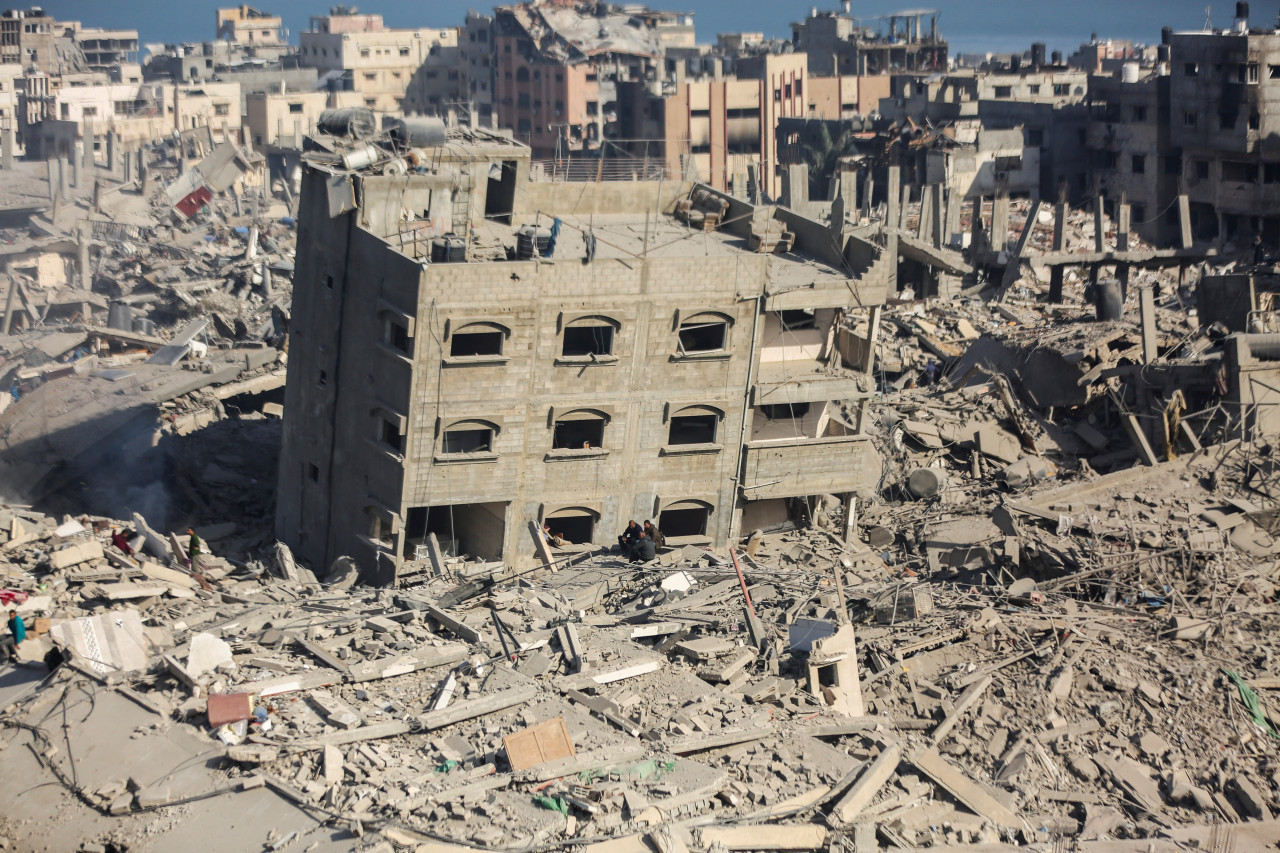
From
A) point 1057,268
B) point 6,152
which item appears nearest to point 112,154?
point 6,152

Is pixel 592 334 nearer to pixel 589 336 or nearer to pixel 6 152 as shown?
pixel 589 336

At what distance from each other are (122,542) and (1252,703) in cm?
2211

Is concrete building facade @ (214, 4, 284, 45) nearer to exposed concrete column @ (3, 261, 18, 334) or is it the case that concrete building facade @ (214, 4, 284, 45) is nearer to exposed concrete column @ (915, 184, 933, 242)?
exposed concrete column @ (3, 261, 18, 334)

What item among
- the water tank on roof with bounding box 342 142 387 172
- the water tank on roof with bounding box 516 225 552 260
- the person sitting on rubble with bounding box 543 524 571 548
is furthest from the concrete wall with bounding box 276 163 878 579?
the water tank on roof with bounding box 516 225 552 260

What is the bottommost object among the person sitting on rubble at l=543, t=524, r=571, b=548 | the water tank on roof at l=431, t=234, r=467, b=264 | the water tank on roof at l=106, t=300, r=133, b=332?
the person sitting on rubble at l=543, t=524, r=571, b=548

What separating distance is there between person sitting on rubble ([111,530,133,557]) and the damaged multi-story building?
17.6 feet

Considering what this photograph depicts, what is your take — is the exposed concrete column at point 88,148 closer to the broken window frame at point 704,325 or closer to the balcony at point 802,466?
the broken window frame at point 704,325

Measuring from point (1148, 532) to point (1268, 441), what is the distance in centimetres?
692

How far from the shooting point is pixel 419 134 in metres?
35.7

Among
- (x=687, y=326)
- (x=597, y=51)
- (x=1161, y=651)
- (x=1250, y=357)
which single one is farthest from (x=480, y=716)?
(x=597, y=51)

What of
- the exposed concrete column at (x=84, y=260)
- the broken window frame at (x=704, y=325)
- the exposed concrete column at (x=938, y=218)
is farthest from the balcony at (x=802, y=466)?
the exposed concrete column at (x=84, y=260)

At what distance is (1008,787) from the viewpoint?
19594 mm

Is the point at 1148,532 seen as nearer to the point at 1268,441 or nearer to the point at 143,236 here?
the point at 1268,441

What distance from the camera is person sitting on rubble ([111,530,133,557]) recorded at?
2925 centimetres
